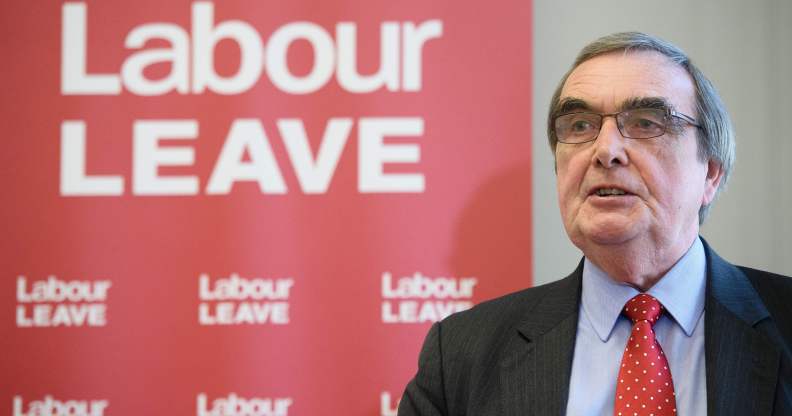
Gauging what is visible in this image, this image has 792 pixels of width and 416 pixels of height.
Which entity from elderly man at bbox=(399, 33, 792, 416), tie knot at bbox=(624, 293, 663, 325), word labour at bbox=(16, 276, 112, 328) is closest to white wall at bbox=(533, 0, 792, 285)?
elderly man at bbox=(399, 33, 792, 416)

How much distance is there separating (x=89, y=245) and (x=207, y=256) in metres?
0.40

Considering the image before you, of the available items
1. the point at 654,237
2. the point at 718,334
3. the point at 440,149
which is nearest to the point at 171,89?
the point at 440,149

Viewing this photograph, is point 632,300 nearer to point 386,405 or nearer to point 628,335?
point 628,335

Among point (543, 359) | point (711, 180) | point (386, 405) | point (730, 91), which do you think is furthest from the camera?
point (730, 91)

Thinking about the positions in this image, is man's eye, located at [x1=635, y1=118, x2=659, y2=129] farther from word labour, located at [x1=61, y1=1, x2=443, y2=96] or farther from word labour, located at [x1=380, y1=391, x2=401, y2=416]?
word labour, located at [x1=380, y1=391, x2=401, y2=416]

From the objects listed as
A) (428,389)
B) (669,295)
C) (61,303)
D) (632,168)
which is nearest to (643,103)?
(632,168)

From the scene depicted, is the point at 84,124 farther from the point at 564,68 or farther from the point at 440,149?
the point at 564,68

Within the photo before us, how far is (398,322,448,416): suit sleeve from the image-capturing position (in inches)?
65.7

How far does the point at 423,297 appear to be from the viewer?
97.4 inches

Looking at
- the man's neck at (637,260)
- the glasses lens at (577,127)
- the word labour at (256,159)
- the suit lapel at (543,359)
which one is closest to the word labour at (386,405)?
the word labour at (256,159)

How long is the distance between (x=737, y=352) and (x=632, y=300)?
22 cm

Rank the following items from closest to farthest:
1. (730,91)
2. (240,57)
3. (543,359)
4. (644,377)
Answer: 1. (644,377)
2. (543,359)
3. (240,57)
4. (730,91)

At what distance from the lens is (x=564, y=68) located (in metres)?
2.79

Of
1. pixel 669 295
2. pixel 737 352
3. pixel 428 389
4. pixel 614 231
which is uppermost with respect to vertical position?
pixel 614 231
